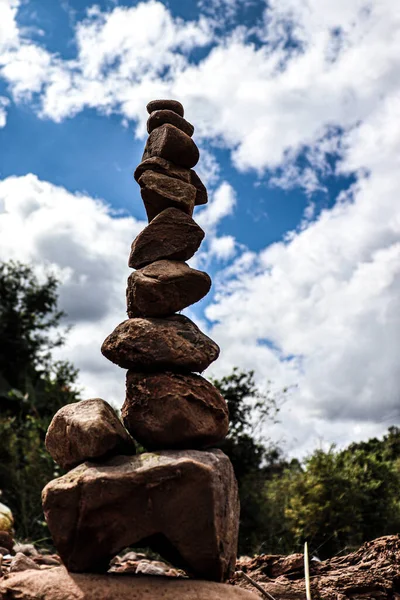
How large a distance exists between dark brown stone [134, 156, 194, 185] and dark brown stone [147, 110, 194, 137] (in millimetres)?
550

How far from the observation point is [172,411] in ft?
16.7

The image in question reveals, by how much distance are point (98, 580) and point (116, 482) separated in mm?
785

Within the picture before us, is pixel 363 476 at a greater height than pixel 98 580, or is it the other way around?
pixel 363 476

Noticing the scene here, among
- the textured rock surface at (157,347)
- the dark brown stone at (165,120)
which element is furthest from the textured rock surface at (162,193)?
the textured rock surface at (157,347)

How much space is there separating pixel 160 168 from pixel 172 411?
268 centimetres

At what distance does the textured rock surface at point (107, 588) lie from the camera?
4375 millimetres

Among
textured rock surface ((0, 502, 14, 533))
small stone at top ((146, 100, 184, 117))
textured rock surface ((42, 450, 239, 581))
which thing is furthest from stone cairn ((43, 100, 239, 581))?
textured rock surface ((0, 502, 14, 533))

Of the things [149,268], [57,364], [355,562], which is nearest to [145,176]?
[149,268]

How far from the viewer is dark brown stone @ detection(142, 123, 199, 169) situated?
6.29m

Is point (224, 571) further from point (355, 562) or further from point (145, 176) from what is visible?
point (145, 176)

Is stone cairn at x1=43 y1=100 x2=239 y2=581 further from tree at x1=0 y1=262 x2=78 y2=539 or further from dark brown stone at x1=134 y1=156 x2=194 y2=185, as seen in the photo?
tree at x1=0 y1=262 x2=78 y2=539

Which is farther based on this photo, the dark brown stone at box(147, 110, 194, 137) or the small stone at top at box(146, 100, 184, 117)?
the small stone at top at box(146, 100, 184, 117)

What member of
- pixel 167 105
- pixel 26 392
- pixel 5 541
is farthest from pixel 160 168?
pixel 26 392

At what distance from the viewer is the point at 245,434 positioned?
586 inches
